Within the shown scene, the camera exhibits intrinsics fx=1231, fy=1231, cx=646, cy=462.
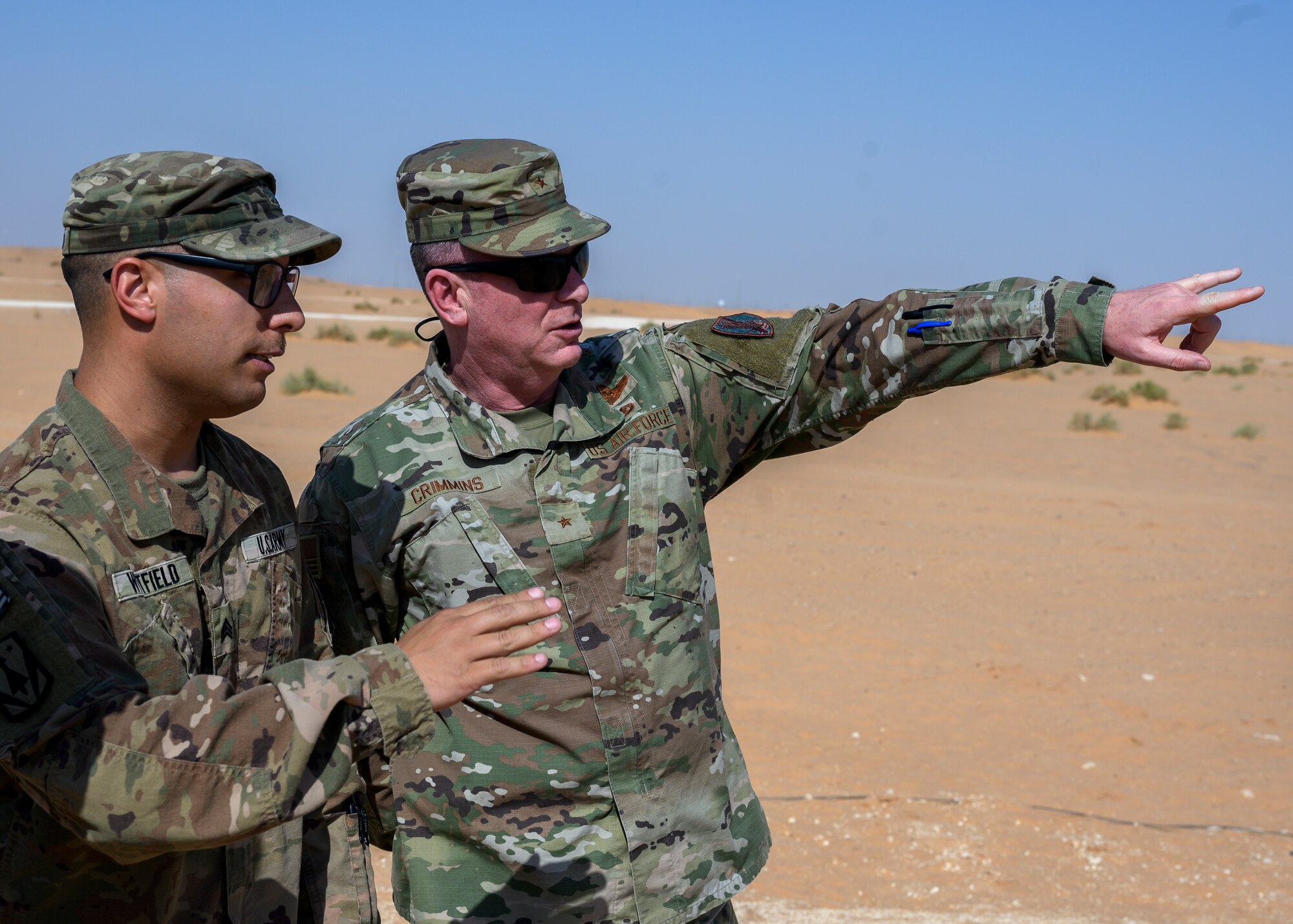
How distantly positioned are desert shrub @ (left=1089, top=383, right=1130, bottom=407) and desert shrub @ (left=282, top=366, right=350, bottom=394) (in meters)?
16.3

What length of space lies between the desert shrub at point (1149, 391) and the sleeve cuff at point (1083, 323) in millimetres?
26629

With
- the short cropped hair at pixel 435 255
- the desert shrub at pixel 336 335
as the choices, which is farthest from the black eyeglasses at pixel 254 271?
the desert shrub at pixel 336 335

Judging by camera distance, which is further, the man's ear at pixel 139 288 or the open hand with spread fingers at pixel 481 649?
the man's ear at pixel 139 288

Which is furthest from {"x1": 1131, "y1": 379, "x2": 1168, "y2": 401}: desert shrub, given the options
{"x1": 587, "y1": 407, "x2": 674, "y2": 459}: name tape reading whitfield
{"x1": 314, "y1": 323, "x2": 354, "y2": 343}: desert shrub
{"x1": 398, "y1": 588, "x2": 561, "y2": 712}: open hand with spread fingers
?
{"x1": 398, "y1": 588, "x2": 561, "y2": 712}: open hand with spread fingers

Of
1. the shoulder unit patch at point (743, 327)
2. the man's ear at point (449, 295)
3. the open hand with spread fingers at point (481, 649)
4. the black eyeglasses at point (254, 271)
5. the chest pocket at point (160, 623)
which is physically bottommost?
the chest pocket at point (160, 623)

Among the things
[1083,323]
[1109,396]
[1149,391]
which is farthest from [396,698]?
[1149,391]

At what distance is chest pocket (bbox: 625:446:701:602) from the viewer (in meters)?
2.93

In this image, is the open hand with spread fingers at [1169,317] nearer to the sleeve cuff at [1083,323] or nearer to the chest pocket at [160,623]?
the sleeve cuff at [1083,323]

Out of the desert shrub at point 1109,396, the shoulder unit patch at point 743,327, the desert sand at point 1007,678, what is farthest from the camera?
the desert shrub at point 1109,396

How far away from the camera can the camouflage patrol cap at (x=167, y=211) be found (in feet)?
7.36

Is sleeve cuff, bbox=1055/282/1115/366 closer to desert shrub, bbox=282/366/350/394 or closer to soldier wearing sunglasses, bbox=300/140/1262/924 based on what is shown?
soldier wearing sunglasses, bbox=300/140/1262/924

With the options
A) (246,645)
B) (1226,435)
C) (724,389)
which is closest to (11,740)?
(246,645)

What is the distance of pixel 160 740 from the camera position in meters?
1.74

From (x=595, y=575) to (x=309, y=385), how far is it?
2115 cm
